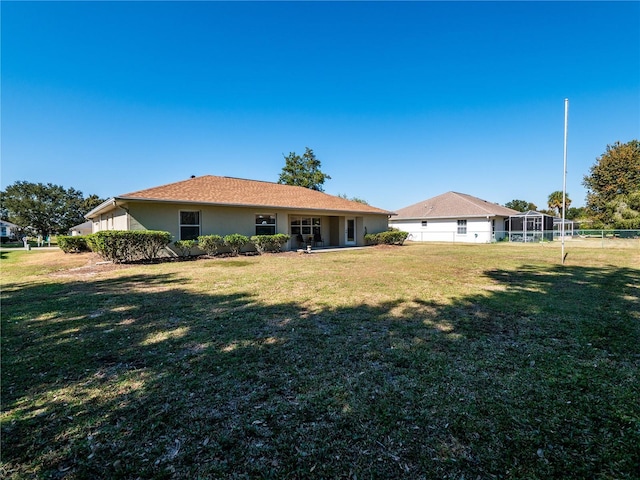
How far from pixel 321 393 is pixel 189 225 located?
1339 cm

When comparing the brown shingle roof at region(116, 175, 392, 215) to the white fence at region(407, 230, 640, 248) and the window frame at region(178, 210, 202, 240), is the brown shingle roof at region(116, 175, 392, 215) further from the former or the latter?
the white fence at region(407, 230, 640, 248)

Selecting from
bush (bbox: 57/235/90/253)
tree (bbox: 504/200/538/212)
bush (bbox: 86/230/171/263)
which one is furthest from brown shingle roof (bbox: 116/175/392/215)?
tree (bbox: 504/200/538/212)

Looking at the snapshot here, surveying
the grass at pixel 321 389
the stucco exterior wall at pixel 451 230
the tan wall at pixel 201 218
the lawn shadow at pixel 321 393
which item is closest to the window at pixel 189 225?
the tan wall at pixel 201 218

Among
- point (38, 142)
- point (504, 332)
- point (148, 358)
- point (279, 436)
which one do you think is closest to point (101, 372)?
point (148, 358)

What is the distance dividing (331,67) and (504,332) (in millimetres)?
15734

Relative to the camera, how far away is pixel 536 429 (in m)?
2.16

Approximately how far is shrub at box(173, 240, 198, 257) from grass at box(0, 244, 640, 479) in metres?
7.44

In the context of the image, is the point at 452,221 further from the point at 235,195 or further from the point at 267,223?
the point at 235,195

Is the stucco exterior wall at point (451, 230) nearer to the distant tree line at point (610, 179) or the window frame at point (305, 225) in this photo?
the window frame at point (305, 225)

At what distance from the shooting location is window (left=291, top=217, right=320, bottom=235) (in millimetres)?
19469

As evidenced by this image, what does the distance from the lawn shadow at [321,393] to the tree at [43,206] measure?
4781 cm

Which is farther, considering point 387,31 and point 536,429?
point 387,31

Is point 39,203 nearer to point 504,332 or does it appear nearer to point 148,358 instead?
point 148,358

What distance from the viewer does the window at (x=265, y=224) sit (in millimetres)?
16688
